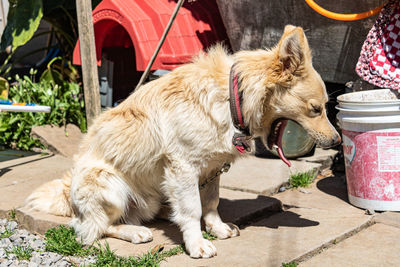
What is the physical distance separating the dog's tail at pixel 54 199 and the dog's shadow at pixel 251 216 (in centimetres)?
69

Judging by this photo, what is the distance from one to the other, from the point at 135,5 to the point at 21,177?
257 cm

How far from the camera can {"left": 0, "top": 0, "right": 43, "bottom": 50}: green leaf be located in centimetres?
650

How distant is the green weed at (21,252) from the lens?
11.5 ft

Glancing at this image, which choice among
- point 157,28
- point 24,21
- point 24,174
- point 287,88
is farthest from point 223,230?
point 24,21

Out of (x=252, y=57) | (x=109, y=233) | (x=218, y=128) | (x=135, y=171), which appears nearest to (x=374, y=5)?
(x=252, y=57)

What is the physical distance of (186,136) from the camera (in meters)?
3.27

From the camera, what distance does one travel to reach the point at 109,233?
3.63 metres

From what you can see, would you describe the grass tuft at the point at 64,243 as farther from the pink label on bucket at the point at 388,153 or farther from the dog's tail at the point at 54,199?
the pink label on bucket at the point at 388,153

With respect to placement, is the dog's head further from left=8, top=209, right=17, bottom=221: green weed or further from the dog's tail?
left=8, top=209, right=17, bottom=221: green weed

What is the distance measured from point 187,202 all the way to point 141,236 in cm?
50

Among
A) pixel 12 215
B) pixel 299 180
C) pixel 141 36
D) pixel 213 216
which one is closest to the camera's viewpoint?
pixel 213 216

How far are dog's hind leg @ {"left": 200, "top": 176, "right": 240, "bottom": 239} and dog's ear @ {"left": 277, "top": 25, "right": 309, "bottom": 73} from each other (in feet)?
3.56

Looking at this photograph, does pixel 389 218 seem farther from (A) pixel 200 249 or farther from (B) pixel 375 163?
(A) pixel 200 249

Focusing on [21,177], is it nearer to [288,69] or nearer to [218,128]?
[218,128]
